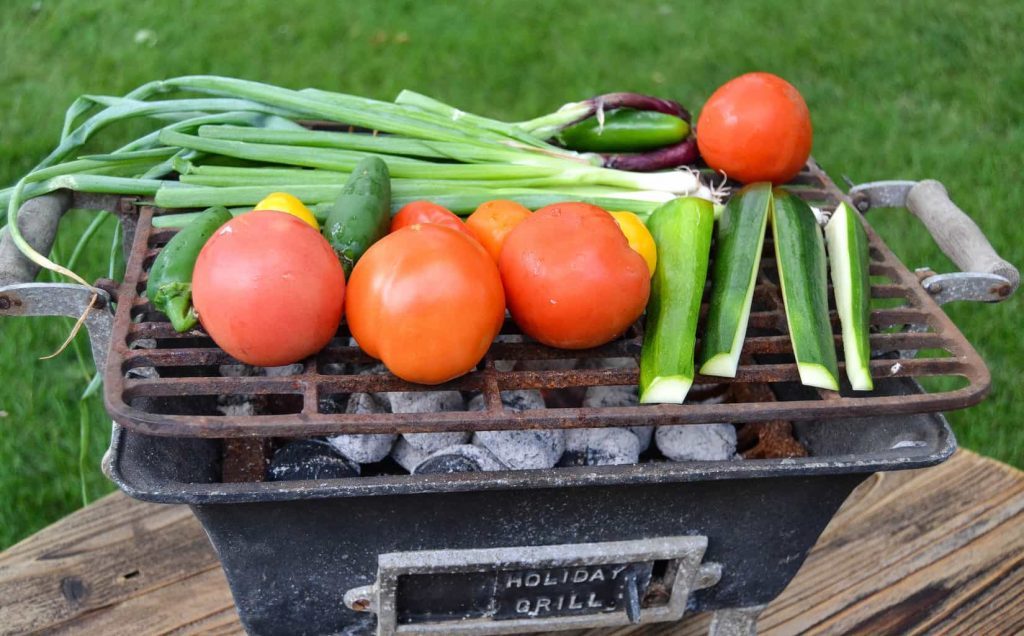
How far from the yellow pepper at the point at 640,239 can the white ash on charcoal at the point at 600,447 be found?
353mm

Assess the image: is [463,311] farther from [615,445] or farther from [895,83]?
[895,83]

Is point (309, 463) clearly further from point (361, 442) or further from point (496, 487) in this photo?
point (496, 487)

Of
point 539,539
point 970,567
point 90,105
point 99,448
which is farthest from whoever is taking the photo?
point 99,448

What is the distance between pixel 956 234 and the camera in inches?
73.9

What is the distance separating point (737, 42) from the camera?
508cm

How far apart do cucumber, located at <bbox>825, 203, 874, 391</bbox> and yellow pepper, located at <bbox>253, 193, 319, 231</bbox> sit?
3.16ft

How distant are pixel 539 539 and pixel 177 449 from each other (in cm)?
67

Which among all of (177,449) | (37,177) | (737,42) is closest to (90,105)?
(37,177)

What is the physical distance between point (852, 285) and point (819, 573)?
0.94m

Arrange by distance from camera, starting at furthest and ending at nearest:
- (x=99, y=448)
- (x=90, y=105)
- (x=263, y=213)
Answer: (x=99, y=448) → (x=90, y=105) → (x=263, y=213)

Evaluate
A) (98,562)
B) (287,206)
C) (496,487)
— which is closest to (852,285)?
(496,487)

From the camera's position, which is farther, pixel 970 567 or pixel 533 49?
pixel 533 49

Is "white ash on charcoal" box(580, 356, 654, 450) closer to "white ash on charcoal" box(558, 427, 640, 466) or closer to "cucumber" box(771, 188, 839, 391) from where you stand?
"white ash on charcoal" box(558, 427, 640, 466)

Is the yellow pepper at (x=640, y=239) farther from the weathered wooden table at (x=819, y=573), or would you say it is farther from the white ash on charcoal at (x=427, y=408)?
the weathered wooden table at (x=819, y=573)
